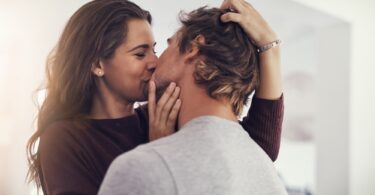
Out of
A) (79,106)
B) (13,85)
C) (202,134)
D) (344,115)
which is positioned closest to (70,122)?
(79,106)

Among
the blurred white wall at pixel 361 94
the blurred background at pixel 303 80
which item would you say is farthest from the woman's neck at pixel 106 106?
the blurred white wall at pixel 361 94

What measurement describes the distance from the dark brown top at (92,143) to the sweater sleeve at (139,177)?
22cm

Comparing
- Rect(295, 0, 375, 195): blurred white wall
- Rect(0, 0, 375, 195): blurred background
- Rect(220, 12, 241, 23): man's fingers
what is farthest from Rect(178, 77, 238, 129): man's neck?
Rect(295, 0, 375, 195): blurred white wall

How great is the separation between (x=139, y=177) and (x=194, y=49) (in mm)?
272

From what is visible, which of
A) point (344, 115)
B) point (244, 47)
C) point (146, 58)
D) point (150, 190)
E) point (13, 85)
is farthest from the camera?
point (344, 115)

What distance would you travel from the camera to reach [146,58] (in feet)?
3.11

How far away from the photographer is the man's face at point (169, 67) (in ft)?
2.73

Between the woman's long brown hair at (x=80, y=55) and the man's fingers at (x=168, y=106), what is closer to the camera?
the man's fingers at (x=168, y=106)

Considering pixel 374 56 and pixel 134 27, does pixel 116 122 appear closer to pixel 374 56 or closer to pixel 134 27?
pixel 134 27

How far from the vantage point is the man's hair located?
31.0 inches

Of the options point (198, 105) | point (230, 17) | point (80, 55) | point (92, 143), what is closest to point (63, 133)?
point (92, 143)

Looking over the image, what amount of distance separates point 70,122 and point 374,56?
2104 mm

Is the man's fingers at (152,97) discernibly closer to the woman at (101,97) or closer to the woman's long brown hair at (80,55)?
the woman at (101,97)

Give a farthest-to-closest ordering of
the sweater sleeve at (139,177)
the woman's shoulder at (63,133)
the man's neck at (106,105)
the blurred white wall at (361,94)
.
→ the blurred white wall at (361,94) → the man's neck at (106,105) → the woman's shoulder at (63,133) → the sweater sleeve at (139,177)
